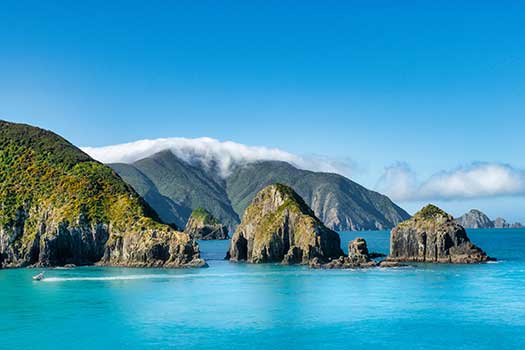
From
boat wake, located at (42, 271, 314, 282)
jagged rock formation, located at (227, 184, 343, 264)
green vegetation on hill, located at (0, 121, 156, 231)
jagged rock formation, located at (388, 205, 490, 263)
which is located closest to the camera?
boat wake, located at (42, 271, 314, 282)

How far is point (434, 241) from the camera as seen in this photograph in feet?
548

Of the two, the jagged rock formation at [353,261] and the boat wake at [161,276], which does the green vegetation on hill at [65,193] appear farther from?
the jagged rock formation at [353,261]

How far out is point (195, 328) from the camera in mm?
80312

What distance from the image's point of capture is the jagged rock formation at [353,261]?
155 metres

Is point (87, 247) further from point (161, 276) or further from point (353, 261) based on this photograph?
point (353, 261)

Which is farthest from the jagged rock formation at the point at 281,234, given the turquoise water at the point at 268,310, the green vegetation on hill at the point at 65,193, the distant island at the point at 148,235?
the green vegetation on hill at the point at 65,193

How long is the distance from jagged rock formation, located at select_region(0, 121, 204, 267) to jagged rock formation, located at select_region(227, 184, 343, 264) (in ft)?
71.2

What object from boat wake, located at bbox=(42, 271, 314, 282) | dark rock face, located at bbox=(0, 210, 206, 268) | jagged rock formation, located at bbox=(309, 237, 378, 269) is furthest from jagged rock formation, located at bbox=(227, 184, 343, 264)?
boat wake, located at bbox=(42, 271, 314, 282)

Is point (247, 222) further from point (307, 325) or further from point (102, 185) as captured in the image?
point (307, 325)

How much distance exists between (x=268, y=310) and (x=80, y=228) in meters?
95.3

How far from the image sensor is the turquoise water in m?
74.1

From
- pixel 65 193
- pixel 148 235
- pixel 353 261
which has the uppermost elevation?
pixel 65 193

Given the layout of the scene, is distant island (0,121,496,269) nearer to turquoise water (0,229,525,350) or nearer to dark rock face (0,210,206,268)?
dark rock face (0,210,206,268)

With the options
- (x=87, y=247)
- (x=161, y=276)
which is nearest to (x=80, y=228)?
(x=87, y=247)
